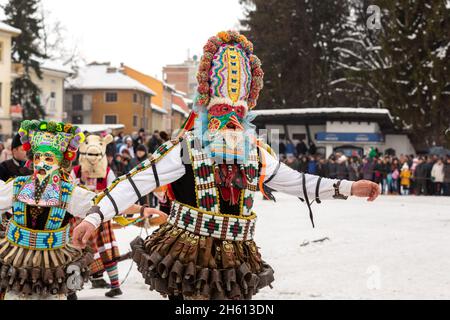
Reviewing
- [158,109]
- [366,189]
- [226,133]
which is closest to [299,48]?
[366,189]

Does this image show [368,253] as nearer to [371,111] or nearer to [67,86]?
[371,111]

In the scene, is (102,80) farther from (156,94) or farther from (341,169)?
(341,169)

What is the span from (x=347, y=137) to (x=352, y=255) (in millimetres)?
22584

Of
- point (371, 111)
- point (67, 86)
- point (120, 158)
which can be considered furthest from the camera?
point (67, 86)

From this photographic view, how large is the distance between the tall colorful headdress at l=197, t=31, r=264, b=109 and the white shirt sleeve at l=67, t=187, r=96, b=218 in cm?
209

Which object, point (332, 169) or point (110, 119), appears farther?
point (110, 119)

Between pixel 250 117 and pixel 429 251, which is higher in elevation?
pixel 250 117

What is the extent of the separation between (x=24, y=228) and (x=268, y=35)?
39575 mm

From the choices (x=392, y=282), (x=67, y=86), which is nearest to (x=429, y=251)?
(x=392, y=282)

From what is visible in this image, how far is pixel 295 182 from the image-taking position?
590 cm

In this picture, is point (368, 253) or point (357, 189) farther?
point (368, 253)

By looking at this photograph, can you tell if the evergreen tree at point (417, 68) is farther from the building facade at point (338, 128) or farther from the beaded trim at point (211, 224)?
the beaded trim at point (211, 224)

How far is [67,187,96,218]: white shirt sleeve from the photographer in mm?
7234

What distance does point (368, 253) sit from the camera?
13102 mm
